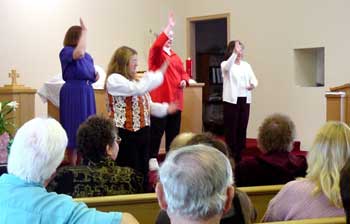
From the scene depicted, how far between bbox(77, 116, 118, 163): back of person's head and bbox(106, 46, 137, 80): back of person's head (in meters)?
1.55

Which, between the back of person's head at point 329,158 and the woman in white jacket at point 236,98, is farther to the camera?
the woman in white jacket at point 236,98

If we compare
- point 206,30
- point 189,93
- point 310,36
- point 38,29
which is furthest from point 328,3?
point 38,29

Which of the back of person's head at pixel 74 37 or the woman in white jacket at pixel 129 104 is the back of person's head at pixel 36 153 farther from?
the back of person's head at pixel 74 37

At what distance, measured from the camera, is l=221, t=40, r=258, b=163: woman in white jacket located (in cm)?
680

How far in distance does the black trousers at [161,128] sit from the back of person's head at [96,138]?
2.78 metres

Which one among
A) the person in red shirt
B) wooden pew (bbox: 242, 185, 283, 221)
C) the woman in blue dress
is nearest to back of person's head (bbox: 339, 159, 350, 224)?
wooden pew (bbox: 242, 185, 283, 221)

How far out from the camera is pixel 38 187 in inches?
73.0

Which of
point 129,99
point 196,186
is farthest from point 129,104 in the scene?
point 196,186

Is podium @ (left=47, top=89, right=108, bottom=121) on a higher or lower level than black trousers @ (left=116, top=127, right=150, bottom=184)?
higher

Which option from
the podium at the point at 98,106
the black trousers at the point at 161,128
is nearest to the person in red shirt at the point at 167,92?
the black trousers at the point at 161,128

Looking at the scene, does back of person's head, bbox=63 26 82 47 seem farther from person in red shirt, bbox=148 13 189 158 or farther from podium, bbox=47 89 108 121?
podium, bbox=47 89 108 121

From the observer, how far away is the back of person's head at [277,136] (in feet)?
10.6

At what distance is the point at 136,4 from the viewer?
8.84m

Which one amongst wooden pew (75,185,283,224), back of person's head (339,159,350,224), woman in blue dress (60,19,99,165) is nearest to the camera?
back of person's head (339,159,350,224)
